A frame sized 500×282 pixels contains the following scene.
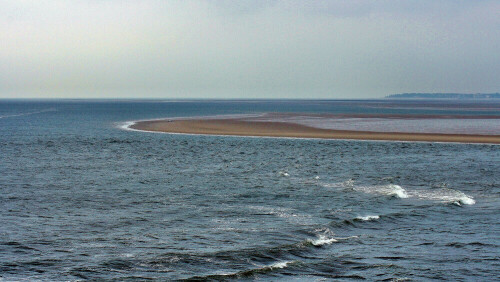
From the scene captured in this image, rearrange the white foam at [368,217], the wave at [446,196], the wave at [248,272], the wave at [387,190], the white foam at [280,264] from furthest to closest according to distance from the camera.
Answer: the wave at [387,190] < the wave at [446,196] < the white foam at [368,217] < the white foam at [280,264] < the wave at [248,272]

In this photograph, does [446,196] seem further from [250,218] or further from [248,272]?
[248,272]

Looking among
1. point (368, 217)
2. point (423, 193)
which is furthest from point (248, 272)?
point (423, 193)

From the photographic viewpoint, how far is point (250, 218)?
23.7m

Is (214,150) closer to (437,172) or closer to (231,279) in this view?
(437,172)

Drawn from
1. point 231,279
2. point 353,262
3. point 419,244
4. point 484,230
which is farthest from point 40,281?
point 484,230

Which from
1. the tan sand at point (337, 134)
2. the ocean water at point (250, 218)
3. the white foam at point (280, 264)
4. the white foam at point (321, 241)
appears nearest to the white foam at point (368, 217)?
the ocean water at point (250, 218)

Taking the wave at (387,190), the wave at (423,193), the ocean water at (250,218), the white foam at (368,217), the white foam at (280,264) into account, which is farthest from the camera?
the wave at (387,190)

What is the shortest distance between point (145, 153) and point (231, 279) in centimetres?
3335

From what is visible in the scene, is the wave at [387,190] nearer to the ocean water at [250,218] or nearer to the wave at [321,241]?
the ocean water at [250,218]

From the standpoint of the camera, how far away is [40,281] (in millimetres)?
15961

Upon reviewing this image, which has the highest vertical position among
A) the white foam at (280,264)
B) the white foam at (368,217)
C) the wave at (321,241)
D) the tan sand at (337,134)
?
the tan sand at (337,134)

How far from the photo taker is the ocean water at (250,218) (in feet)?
57.6

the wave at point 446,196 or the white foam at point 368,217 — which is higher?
the wave at point 446,196

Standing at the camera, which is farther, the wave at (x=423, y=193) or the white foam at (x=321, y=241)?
the wave at (x=423, y=193)
